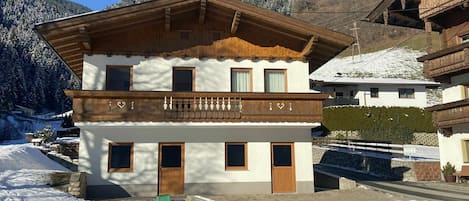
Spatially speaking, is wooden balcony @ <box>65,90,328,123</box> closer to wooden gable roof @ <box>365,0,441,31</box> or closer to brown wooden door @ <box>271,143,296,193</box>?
brown wooden door @ <box>271,143,296,193</box>

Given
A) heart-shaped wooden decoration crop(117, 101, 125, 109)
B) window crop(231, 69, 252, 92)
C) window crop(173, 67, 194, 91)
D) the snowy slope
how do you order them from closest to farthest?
1. heart-shaped wooden decoration crop(117, 101, 125, 109)
2. window crop(173, 67, 194, 91)
3. window crop(231, 69, 252, 92)
4. the snowy slope

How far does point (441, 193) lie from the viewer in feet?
56.4

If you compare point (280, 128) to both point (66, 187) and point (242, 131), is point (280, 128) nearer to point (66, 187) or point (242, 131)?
point (242, 131)

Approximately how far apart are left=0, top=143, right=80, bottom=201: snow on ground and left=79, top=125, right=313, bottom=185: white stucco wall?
1.74m

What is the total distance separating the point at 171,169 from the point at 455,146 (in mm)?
14679

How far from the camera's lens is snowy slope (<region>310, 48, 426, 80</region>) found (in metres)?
69.2

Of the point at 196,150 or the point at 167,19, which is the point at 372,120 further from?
the point at 167,19

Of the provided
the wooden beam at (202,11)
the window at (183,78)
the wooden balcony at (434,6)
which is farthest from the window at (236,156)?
the wooden balcony at (434,6)

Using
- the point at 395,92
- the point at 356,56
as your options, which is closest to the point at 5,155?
the point at 395,92

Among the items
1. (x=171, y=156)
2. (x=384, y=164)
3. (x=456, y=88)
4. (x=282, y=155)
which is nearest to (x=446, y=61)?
(x=456, y=88)

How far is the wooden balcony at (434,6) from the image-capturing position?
2184 cm

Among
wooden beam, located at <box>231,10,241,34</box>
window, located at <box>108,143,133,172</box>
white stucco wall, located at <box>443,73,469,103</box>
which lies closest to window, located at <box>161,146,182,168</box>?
window, located at <box>108,143,133,172</box>

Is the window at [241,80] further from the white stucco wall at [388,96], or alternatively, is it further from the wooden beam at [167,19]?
the white stucco wall at [388,96]

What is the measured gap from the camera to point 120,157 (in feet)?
56.2
